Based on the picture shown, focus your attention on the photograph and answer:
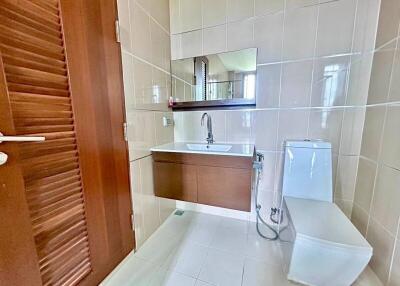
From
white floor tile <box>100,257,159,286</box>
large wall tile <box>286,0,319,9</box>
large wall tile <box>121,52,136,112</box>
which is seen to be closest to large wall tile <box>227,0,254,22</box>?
large wall tile <box>286,0,319,9</box>

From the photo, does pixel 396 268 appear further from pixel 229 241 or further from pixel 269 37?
pixel 269 37

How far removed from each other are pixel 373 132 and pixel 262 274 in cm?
131

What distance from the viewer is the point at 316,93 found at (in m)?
1.46

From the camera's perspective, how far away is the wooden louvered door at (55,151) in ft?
2.07

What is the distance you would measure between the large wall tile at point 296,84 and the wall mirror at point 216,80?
0.26 m

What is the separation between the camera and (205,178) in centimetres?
147

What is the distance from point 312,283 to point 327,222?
1.29 ft

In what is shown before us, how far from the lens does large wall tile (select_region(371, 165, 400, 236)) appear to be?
1.03 meters

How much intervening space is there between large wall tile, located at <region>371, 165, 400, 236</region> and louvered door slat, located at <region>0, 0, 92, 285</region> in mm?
1803

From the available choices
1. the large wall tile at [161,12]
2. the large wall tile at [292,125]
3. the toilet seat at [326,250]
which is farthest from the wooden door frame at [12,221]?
the large wall tile at [292,125]

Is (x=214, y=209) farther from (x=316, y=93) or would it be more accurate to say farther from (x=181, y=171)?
(x=316, y=93)

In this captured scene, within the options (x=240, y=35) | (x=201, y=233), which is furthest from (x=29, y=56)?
(x=201, y=233)

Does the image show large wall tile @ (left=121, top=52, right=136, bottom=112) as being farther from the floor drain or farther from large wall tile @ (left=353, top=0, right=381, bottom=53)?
large wall tile @ (left=353, top=0, right=381, bottom=53)

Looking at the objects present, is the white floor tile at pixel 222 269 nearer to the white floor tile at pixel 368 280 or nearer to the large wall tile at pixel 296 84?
the white floor tile at pixel 368 280
